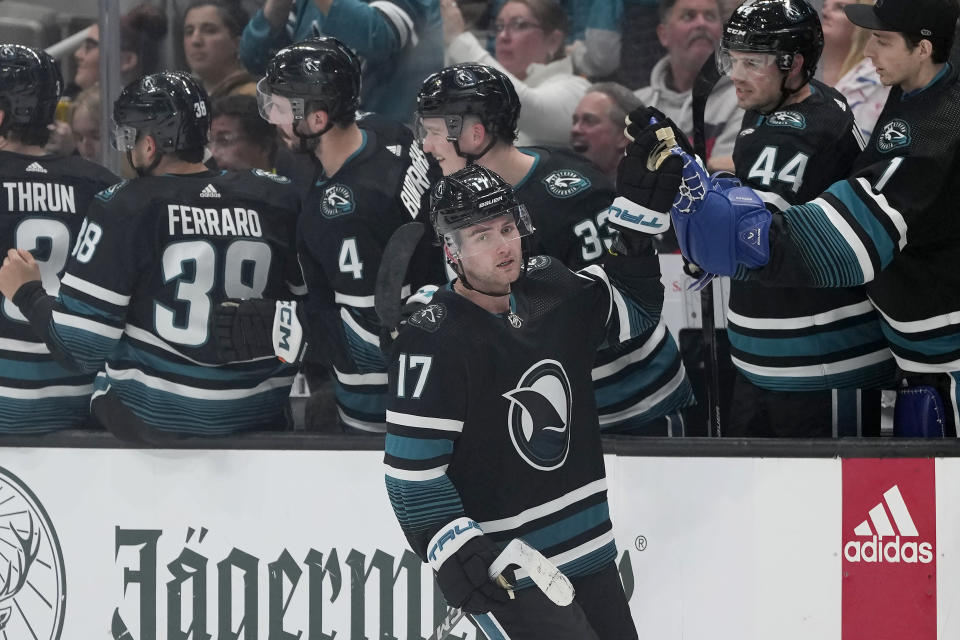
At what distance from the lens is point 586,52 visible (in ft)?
13.7

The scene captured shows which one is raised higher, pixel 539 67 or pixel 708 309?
pixel 539 67

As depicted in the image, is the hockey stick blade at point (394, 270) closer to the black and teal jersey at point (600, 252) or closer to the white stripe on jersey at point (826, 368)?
the black and teal jersey at point (600, 252)

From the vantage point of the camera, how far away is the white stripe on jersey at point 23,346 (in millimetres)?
3789

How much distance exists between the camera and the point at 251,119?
14.5 ft

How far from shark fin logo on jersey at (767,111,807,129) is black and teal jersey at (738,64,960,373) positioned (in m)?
0.18

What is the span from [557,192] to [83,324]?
1266mm

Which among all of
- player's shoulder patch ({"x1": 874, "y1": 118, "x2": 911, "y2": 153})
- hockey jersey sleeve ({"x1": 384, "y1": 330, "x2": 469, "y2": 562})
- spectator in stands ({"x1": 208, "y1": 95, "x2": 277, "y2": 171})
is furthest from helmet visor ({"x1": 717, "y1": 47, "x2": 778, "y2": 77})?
spectator in stands ({"x1": 208, "y1": 95, "x2": 277, "y2": 171})

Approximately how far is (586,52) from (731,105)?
1.57 ft

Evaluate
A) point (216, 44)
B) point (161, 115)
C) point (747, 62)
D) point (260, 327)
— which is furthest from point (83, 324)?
point (747, 62)

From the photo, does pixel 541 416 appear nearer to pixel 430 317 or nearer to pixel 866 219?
pixel 430 317

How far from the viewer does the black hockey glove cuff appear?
8.16 feet

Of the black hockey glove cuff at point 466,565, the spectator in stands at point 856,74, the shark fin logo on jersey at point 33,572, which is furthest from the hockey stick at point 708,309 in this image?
the shark fin logo on jersey at point 33,572

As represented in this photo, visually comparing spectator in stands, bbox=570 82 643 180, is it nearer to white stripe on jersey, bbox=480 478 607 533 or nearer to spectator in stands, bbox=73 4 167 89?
spectator in stands, bbox=73 4 167 89

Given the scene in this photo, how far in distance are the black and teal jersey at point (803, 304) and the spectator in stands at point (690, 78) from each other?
0.79 meters
